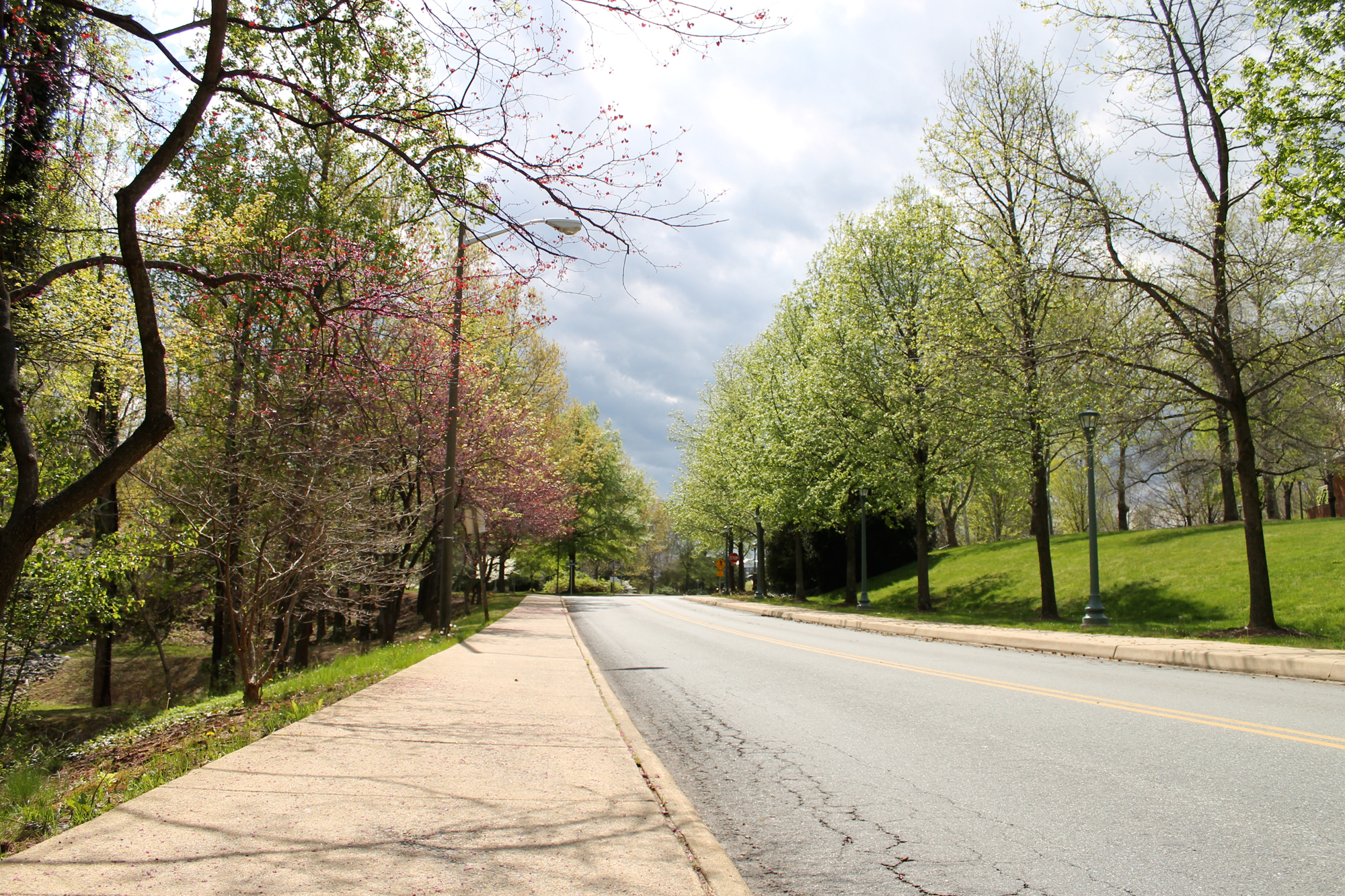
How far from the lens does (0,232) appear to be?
9320mm

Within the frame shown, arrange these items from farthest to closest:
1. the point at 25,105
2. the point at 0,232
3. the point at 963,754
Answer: the point at 0,232 → the point at 25,105 → the point at 963,754

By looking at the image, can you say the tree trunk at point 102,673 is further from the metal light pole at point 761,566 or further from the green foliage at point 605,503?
the metal light pole at point 761,566

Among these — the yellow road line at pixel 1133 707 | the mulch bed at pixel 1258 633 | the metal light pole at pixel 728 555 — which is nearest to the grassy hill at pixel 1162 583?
the mulch bed at pixel 1258 633

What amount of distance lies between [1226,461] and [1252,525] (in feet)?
22.3

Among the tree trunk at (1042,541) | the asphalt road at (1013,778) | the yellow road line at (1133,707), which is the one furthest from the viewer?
the tree trunk at (1042,541)

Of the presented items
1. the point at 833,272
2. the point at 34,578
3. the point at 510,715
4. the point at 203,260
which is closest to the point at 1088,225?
the point at 833,272

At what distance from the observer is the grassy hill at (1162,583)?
55.4 feet

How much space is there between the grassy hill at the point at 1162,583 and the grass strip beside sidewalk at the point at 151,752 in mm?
13833

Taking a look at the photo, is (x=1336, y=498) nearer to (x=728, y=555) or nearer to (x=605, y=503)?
(x=728, y=555)

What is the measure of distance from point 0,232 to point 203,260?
3.31 m

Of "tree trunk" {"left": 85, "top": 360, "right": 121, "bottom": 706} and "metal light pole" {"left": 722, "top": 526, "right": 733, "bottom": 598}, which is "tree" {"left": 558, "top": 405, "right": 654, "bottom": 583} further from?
"tree trunk" {"left": 85, "top": 360, "right": 121, "bottom": 706}

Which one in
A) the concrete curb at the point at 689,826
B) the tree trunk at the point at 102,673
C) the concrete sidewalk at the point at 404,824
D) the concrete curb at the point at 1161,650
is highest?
the concrete sidewalk at the point at 404,824

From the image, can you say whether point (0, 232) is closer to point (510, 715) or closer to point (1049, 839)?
point (510, 715)

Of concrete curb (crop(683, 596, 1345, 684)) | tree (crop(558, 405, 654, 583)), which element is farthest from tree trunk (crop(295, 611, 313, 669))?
tree (crop(558, 405, 654, 583))
